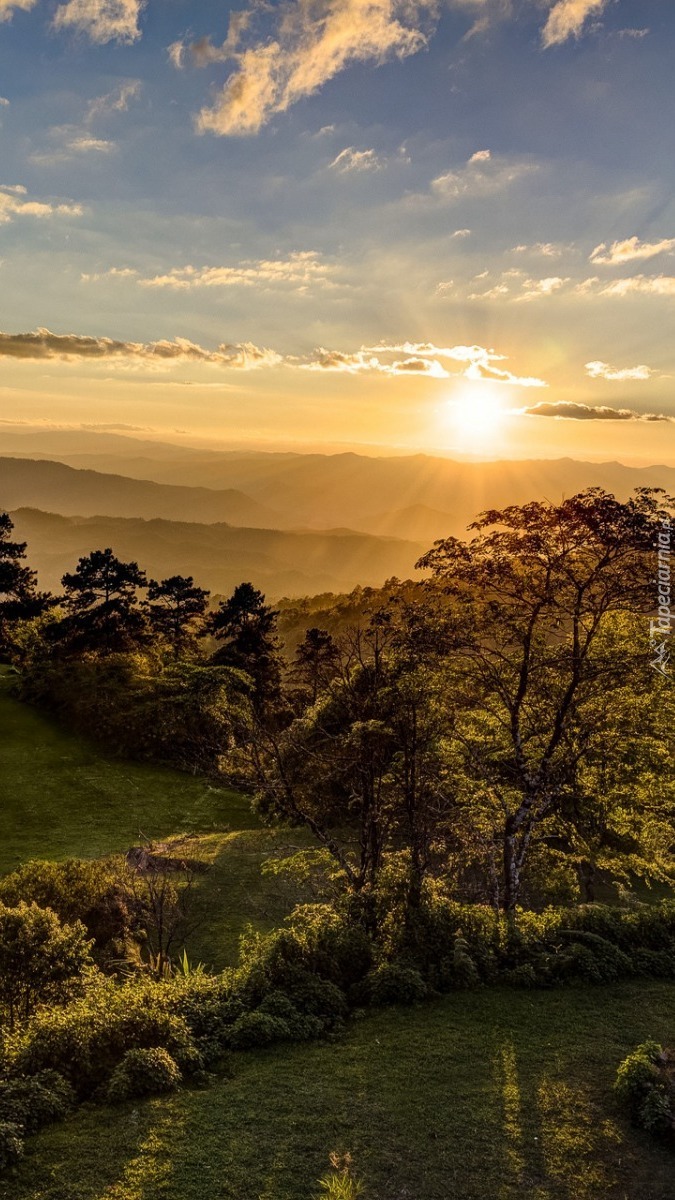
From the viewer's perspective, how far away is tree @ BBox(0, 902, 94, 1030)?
39.0 feet

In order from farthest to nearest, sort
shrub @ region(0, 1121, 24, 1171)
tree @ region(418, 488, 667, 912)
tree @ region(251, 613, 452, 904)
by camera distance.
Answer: tree @ region(251, 613, 452, 904)
tree @ region(418, 488, 667, 912)
shrub @ region(0, 1121, 24, 1171)

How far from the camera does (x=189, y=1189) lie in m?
7.52

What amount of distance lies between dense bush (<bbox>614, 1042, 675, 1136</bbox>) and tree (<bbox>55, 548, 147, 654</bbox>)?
131 ft

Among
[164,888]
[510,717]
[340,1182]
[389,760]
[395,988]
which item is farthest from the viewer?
[510,717]

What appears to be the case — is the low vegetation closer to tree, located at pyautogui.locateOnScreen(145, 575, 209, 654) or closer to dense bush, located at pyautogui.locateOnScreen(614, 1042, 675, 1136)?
dense bush, located at pyautogui.locateOnScreen(614, 1042, 675, 1136)

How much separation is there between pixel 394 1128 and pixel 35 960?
705cm

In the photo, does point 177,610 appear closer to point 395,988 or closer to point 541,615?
point 541,615

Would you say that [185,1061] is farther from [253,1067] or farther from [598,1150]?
[598,1150]

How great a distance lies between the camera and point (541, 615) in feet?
52.2

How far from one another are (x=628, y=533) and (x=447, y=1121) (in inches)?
419

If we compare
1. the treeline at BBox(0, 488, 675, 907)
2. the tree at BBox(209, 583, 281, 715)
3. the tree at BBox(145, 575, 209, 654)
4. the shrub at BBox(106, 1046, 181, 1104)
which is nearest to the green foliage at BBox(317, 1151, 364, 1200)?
the shrub at BBox(106, 1046, 181, 1104)

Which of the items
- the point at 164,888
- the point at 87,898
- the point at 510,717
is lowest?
the point at 87,898

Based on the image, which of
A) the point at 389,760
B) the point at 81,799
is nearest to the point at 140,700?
the point at 81,799

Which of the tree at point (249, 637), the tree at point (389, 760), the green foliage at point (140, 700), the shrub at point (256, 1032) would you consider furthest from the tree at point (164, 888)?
the tree at point (249, 637)
